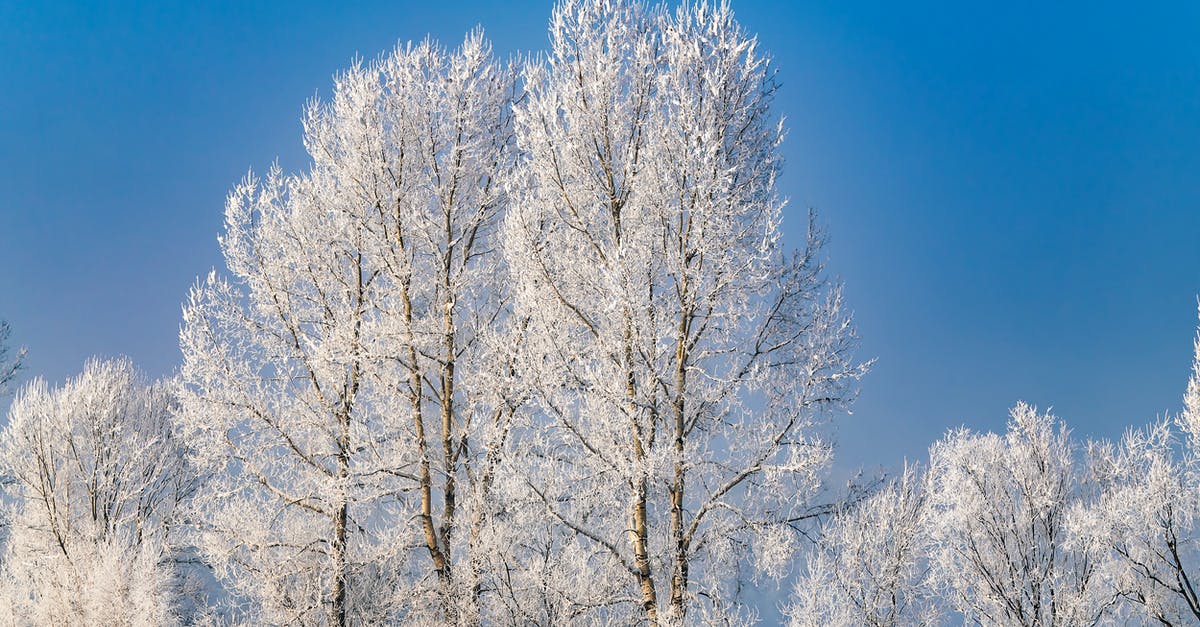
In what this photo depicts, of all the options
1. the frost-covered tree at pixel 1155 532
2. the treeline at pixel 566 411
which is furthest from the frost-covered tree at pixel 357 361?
the frost-covered tree at pixel 1155 532

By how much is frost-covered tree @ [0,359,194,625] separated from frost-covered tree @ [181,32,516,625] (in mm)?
5903

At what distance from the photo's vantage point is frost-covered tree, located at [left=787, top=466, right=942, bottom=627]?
925cm

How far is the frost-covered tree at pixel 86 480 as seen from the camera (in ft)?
53.5

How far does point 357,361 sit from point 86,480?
34.8 ft

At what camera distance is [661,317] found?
8.14 meters

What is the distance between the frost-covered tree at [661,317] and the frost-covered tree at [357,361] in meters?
1.94

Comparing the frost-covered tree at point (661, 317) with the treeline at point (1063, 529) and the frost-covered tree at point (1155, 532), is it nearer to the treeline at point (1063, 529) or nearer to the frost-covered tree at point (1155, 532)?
the treeline at point (1063, 529)

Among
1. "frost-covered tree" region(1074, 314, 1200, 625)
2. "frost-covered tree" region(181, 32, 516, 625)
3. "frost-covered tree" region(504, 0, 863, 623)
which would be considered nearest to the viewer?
"frost-covered tree" region(504, 0, 863, 623)

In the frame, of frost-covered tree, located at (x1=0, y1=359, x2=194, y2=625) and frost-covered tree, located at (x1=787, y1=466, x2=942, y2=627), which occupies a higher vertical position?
frost-covered tree, located at (x1=0, y1=359, x2=194, y2=625)

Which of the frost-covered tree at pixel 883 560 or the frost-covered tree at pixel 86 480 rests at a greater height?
the frost-covered tree at pixel 86 480

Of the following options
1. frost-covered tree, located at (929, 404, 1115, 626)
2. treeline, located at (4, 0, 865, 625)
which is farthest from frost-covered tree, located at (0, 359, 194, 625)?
frost-covered tree, located at (929, 404, 1115, 626)

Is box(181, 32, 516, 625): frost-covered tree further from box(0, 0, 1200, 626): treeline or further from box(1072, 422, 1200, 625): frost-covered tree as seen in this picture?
box(1072, 422, 1200, 625): frost-covered tree

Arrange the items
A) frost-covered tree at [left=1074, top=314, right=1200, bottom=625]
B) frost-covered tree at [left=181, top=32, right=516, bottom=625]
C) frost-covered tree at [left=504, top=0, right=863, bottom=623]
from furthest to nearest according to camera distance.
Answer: frost-covered tree at [left=1074, top=314, right=1200, bottom=625] → frost-covered tree at [left=181, top=32, right=516, bottom=625] → frost-covered tree at [left=504, top=0, right=863, bottom=623]

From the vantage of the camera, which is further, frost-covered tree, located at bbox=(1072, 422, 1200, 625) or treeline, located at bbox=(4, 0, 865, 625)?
frost-covered tree, located at bbox=(1072, 422, 1200, 625)
